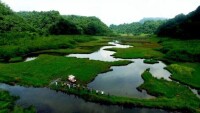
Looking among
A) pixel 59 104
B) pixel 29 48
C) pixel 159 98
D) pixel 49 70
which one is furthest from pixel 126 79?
pixel 29 48

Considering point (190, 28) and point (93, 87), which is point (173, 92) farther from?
point (190, 28)

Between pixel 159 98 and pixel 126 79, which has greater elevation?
pixel 159 98

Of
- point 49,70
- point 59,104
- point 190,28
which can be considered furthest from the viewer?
point 190,28

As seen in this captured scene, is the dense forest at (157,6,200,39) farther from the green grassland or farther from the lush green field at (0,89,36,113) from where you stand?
the lush green field at (0,89,36,113)

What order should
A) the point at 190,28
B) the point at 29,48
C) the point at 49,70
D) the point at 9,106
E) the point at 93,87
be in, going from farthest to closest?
1. the point at 190,28
2. the point at 29,48
3. the point at 49,70
4. the point at 93,87
5. the point at 9,106

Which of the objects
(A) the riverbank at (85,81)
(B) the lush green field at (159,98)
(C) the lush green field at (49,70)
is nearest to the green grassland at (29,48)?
(C) the lush green field at (49,70)

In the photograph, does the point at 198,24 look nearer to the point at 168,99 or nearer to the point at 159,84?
the point at 159,84

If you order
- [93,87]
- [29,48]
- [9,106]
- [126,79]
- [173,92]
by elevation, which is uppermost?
[29,48]
